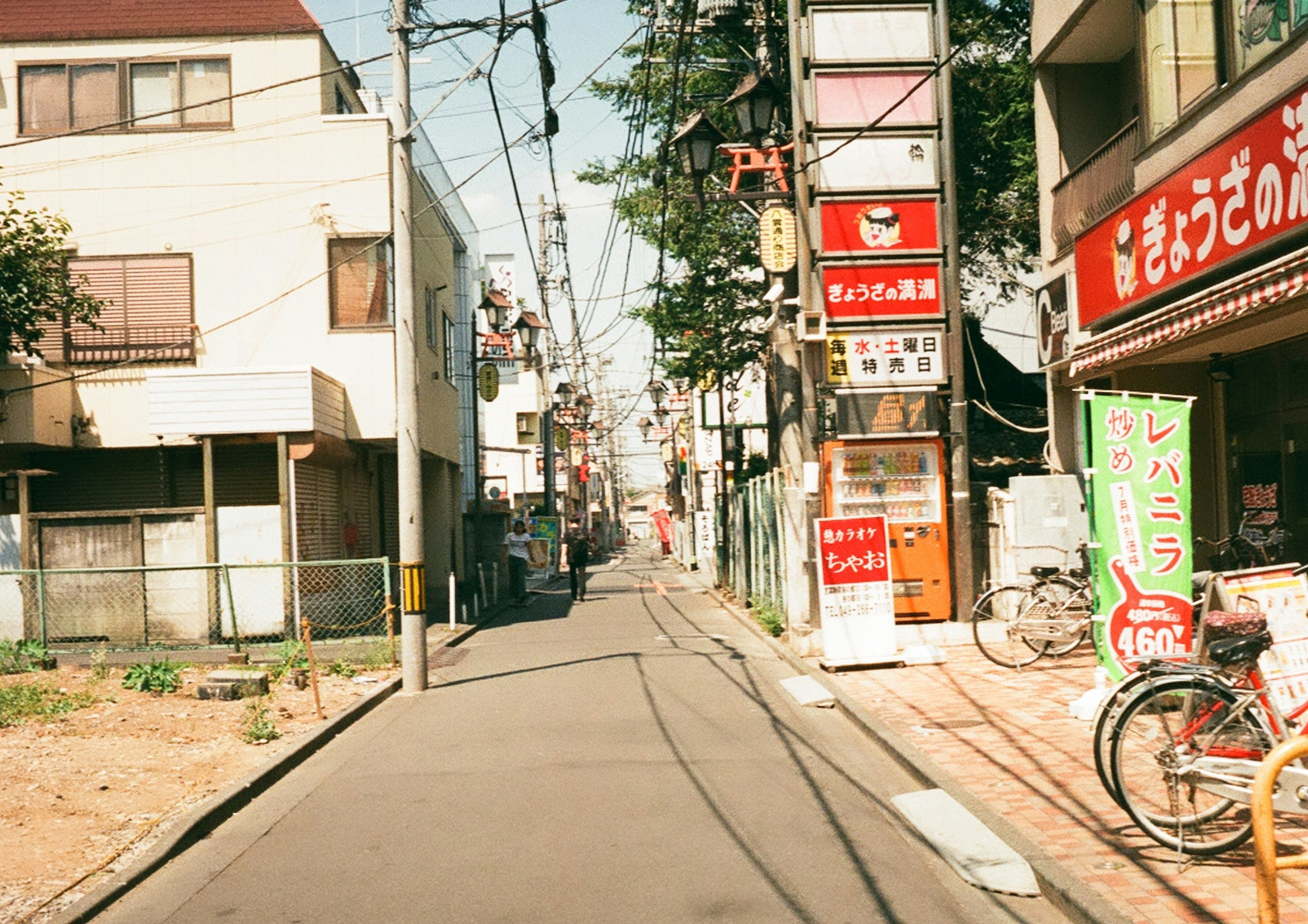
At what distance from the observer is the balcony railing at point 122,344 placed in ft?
69.4

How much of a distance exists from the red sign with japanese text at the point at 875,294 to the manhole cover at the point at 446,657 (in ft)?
22.6

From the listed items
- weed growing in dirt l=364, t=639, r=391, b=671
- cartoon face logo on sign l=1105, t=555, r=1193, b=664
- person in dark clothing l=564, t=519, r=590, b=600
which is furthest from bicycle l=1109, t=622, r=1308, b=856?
person in dark clothing l=564, t=519, r=590, b=600

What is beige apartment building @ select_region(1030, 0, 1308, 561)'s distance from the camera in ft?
30.7

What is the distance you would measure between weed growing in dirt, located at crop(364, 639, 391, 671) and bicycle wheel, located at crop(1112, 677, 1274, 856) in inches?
429

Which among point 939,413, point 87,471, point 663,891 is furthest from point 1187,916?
point 87,471

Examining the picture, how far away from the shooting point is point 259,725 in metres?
11.2

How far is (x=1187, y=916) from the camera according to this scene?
17.5ft

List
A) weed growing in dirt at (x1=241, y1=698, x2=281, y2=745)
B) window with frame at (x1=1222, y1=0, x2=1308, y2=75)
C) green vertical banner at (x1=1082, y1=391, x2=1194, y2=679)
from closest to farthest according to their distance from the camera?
green vertical banner at (x1=1082, y1=391, x2=1194, y2=679)
window with frame at (x1=1222, y1=0, x2=1308, y2=75)
weed growing in dirt at (x1=241, y1=698, x2=281, y2=745)

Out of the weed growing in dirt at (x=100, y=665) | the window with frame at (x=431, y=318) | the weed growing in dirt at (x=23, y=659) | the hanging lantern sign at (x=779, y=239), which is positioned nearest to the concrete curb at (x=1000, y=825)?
the hanging lantern sign at (x=779, y=239)

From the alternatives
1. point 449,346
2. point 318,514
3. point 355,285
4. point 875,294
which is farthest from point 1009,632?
point 449,346

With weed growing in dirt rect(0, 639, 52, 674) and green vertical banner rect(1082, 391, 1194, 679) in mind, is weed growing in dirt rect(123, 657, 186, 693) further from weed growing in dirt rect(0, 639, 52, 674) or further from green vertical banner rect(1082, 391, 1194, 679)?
green vertical banner rect(1082, 391, 1194, 679)

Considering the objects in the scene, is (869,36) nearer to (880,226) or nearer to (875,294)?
(880,226)

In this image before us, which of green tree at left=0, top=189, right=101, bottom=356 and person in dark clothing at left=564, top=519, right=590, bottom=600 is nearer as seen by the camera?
green tree at left=0, top=189, right=101, bottom=356

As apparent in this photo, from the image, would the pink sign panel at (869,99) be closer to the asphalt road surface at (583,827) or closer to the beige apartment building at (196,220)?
the asphalt road surface at (583,827)
